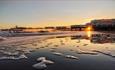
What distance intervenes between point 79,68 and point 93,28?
41563 millimetres

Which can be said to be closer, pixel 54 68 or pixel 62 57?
pixel 54 68

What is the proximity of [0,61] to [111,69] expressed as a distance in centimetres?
323

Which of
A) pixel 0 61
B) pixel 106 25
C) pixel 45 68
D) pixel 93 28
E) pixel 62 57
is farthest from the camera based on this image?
pixel 93 28

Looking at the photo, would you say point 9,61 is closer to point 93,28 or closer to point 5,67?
point 5,67

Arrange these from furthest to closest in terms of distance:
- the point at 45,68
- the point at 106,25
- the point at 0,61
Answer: the point at 106,25
the point at 0,61
the point at 45,68

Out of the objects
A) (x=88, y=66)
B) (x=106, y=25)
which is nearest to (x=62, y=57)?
(x=88, y=66)

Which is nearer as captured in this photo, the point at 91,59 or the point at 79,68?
the point at 79,68

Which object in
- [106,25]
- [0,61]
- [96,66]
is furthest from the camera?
[106,25]

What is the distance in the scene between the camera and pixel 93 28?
46.2 meters

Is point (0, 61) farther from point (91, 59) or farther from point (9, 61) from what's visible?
point (91, 59)

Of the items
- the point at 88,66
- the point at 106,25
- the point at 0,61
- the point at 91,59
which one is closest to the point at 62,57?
the point at 91,59

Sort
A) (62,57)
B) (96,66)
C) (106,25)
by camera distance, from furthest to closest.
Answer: (106,25), (62,57), (96,66)

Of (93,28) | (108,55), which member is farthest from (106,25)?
(108,55)

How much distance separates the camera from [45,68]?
5.24m
